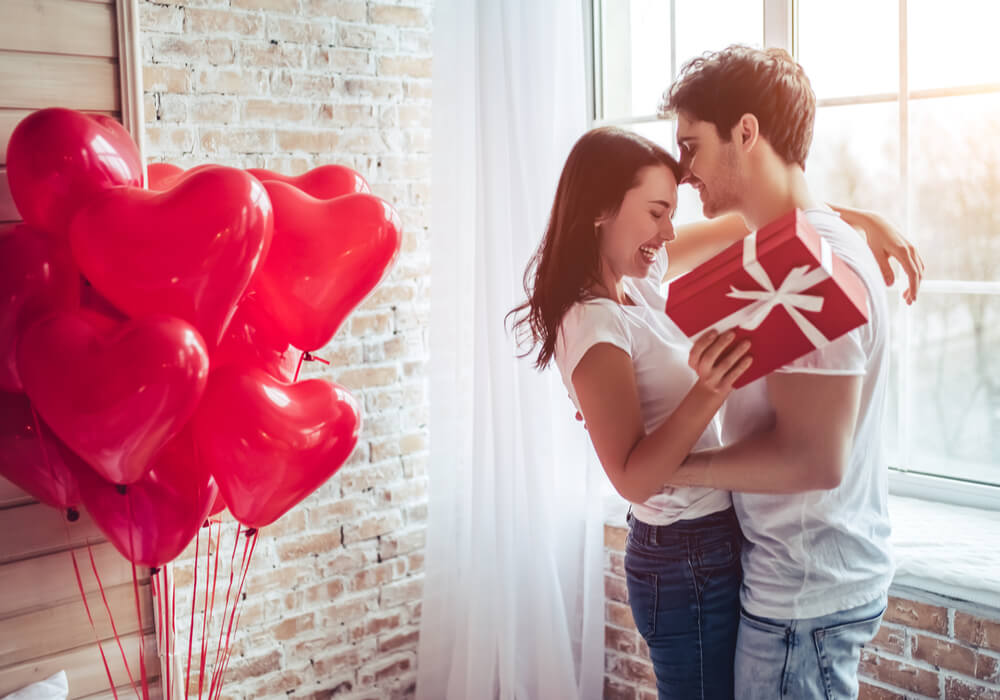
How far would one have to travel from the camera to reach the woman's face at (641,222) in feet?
4.61

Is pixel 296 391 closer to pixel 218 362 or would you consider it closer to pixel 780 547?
pixel 218 362

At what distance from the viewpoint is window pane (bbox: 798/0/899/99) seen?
210 cm

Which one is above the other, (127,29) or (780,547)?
(127,29)

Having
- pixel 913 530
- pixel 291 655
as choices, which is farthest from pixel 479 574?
pixel 913 530

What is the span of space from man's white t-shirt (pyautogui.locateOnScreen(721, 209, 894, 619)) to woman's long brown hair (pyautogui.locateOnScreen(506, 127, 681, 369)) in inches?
11.2

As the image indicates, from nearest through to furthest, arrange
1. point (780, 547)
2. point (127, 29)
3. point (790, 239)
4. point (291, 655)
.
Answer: point (790, 239), point (780, 547), point (127, 29), point (291, 655)

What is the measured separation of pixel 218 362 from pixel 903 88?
1.67 m

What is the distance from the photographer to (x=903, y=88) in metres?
2.05

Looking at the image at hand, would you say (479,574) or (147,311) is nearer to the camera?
(147,311)

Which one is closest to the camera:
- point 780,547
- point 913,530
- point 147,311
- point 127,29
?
point 147,311

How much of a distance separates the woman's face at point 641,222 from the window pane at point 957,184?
3.20ft

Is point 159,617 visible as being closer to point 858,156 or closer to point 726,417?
point 726,417

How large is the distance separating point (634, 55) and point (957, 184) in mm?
969

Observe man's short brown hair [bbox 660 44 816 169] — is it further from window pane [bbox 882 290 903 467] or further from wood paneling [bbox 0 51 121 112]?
wood paneling [bbox 0 51 121 112]
